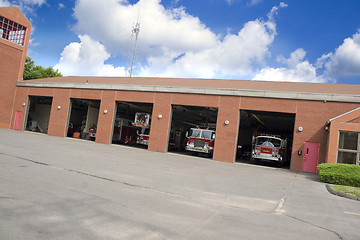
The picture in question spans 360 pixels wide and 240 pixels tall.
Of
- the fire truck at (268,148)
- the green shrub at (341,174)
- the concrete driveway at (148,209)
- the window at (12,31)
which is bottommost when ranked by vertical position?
the concrete driveway at (148,209)

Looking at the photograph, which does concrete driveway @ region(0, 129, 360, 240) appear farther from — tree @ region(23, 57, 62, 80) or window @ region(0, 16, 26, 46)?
tree @ region(23, 57, 62, 80)

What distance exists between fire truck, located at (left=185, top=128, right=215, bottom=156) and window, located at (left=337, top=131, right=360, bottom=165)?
921 centimetres

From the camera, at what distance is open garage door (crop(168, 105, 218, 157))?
2259 cm

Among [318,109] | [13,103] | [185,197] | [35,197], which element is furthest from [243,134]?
[35,197]

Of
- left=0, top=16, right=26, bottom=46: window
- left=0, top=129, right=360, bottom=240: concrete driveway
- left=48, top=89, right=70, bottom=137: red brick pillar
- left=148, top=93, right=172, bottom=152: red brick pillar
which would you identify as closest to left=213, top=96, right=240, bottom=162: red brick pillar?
left=148, top=93, right=172, bottom=152: red brick pillar

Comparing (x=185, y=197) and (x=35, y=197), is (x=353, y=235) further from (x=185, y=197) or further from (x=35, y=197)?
(x=35, y=197)

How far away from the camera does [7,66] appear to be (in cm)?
3098

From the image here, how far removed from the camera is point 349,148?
52.1 feet

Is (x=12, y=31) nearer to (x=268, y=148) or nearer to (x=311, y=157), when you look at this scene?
(x=268, y=148)

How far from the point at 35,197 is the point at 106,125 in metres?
20.2

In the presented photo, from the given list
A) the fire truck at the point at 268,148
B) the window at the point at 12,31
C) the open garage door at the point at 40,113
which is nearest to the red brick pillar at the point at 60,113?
the open garage door at the point at 40,113

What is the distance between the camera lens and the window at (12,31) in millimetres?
30609

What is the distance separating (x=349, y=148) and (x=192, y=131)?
11337mm

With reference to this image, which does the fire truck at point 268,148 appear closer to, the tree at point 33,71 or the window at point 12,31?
the window at point 12,31
